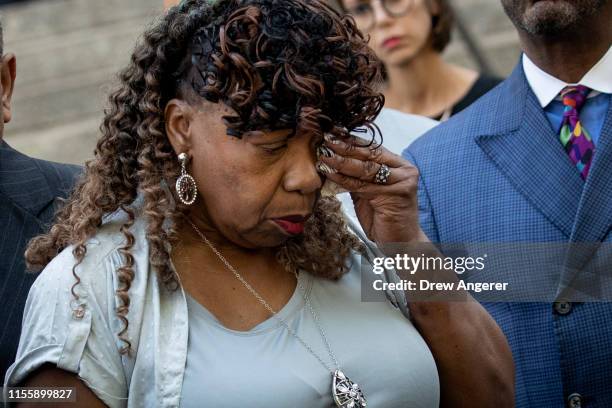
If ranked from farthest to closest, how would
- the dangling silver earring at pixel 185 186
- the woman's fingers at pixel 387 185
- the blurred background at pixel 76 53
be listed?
1. the blurred background at pixel 76 53
2. the woman's fingers at pixel 387 185
3. the dangling silver earring at pixel 185 186

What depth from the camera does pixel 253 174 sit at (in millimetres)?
2723

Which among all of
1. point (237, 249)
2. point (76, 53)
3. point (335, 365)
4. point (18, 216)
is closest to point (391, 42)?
point (18, 216)

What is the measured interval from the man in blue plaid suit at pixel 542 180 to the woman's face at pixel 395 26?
4.12ft

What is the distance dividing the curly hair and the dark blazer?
46cm

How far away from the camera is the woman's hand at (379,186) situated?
283 centimetres

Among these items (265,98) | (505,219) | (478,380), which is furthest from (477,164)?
(265,98)

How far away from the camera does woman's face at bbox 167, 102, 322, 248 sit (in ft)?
8.93

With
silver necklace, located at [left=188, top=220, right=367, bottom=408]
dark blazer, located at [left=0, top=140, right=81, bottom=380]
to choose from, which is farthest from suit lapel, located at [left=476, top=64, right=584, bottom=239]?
dark blazer, located at [left=0, top=140, right=81, bottom=380]

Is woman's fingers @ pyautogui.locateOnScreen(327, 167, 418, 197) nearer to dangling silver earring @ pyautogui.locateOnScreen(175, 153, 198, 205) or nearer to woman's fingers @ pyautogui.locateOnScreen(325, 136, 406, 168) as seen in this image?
woman's fingers @ pyautogui.locateOnScreen(325, 136, 406, 168)

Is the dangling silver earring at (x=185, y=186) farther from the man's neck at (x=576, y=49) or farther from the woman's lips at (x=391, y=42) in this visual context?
the woman's lips at (x=391, y=42)

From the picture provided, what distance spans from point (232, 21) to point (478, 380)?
3.51 feet

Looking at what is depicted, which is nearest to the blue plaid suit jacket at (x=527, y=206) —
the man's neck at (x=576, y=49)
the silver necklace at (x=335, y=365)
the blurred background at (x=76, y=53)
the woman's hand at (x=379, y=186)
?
the man's neck at (x=576, y=49)

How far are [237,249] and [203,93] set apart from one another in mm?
425

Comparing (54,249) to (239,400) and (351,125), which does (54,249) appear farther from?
(351,125)
